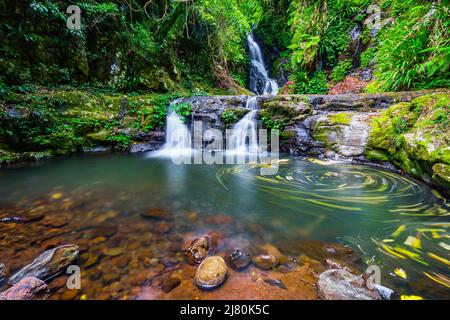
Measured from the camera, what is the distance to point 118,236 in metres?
2.13

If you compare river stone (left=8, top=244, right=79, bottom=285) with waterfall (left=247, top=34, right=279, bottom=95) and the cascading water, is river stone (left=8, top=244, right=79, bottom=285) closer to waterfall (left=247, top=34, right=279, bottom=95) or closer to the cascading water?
the cascading water

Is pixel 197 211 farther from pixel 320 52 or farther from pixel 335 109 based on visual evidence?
pixel 320 52

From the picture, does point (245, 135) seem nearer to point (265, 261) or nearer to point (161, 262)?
point (265, 261)

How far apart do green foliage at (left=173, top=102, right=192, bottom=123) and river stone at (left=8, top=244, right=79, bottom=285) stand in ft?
19.7

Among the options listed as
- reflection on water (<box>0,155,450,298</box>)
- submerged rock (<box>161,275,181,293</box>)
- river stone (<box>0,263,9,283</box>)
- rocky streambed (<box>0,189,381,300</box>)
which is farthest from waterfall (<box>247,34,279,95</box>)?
river stone (<box>0,263,9,283</box>)

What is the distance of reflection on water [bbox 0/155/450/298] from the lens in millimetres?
1856

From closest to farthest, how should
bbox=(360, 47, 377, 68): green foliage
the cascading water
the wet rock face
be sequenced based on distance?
the wet rock face → the cascading water → bbox=(360, 47, 377, 68): green foliage

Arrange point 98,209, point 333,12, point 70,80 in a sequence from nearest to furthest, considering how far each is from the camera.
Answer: point 98,209 < point 70,80 < point 333,12

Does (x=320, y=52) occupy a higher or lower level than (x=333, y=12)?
lower

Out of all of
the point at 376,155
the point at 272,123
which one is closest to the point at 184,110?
the point at 272,123

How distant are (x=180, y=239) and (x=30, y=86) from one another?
733cm

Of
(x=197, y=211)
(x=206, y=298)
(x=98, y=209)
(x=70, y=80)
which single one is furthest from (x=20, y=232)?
(x=70, y=80)

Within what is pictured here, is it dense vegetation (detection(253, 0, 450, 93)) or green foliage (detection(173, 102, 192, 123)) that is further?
green foliage (detection(173, 102, 192, 123))

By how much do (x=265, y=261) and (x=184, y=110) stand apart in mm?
6390
